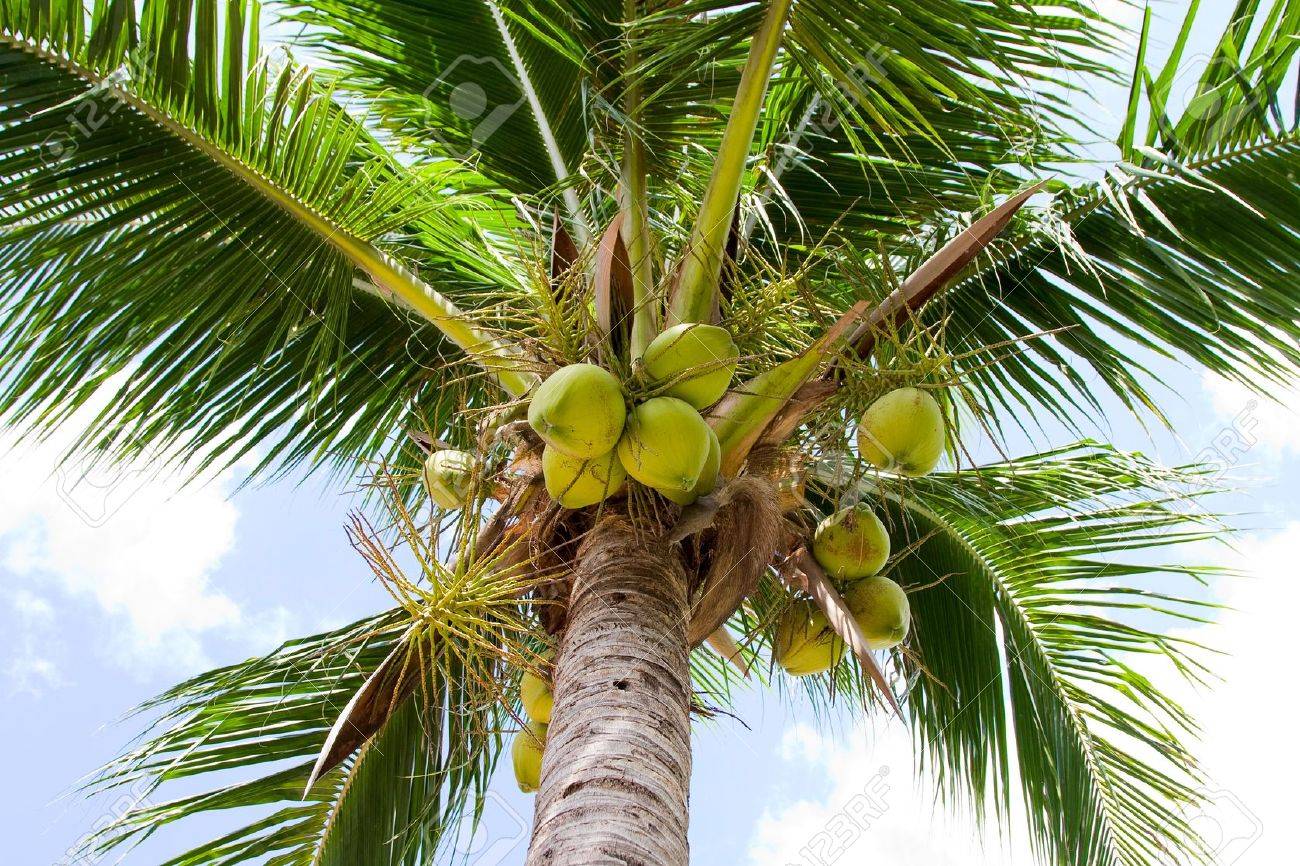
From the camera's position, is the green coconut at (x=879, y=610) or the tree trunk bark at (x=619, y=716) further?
the green coconut at (x=879, y=610)

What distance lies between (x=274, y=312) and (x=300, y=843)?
1.69 m

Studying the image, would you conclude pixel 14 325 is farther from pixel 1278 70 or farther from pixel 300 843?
pixel 1278 70

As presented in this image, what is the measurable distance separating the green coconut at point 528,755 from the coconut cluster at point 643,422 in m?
0.80

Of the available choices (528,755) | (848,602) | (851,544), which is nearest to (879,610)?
(848,602)

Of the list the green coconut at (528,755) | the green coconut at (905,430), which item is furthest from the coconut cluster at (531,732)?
the green coconut at (905,430)

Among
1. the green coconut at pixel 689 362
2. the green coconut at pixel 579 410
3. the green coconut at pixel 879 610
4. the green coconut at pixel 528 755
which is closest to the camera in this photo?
the green coconut at pixel 579 410

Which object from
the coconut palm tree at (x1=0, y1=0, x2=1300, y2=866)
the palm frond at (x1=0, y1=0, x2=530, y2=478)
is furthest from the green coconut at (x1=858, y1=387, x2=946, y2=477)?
the palm frond at (x1=0, y1=0, x2=530, y2=478)

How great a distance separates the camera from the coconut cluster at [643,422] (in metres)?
2.18

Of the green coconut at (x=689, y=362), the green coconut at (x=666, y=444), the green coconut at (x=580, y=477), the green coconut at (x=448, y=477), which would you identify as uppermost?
the green coconut at (x=448, y=477)

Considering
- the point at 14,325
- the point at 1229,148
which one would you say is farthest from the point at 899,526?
the point at 14,325

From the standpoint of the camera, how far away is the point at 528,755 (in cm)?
299

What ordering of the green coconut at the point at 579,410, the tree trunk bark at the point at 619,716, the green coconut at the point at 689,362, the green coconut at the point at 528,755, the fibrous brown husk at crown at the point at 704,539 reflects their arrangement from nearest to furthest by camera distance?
the tree trunk bark at the point at 619,716, the green coconut at the point at 579,410, the green coconut at the point at 689,362, the fibrous brown husk at crown at the point at 704,539, the green coconut at the point at 528,755

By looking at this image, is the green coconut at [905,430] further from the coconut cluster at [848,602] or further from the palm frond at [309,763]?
the palm frond at [309,763]

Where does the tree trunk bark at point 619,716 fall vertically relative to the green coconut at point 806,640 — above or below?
below
